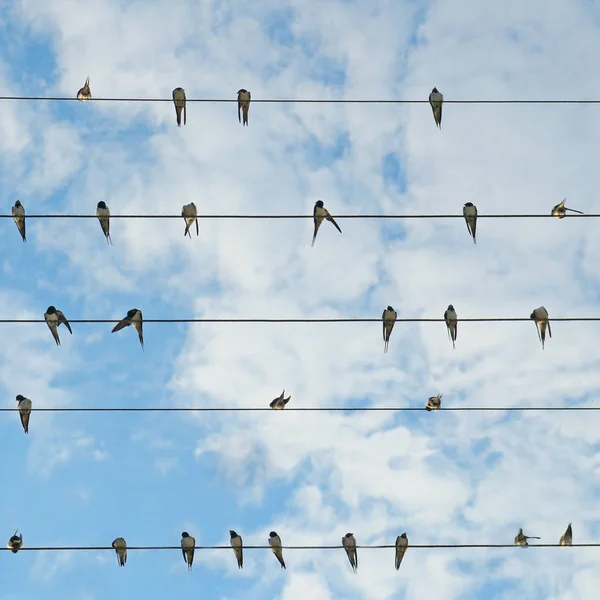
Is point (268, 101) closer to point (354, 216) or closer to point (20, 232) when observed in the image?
point (354, 216)

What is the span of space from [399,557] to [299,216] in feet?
18.8

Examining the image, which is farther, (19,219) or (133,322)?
(19,219)

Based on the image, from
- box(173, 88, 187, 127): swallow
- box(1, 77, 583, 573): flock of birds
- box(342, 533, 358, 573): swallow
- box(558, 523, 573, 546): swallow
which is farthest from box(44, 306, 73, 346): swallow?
box(558, 523, 573, 546): swallow

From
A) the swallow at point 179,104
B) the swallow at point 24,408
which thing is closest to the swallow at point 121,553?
the swallow at point 24,408

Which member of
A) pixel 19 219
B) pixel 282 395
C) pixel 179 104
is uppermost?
pixel 179 104

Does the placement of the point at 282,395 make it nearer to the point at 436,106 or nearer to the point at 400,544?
the point at 400,544

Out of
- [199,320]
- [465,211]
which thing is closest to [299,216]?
[199,320]

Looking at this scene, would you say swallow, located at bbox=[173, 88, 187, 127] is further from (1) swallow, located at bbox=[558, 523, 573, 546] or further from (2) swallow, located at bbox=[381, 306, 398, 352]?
(1) swallow, located at bbox=[558, 523, 573, 546]

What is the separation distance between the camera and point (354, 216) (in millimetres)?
9000

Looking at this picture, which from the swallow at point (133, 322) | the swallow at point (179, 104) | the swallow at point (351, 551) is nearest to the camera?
the swallow at point (133, 322)

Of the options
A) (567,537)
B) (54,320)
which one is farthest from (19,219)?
(567,537)

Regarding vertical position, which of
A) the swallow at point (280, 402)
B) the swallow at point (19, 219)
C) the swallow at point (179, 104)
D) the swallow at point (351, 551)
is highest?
the swallow at point (179, 104)

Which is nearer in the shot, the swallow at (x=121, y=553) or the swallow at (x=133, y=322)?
the swallow at (x=133, y=322)

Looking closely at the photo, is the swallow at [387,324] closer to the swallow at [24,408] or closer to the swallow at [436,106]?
the swallow at [436,106]
